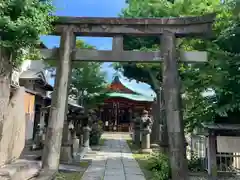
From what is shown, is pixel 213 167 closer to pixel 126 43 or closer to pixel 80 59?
pixel 80 59

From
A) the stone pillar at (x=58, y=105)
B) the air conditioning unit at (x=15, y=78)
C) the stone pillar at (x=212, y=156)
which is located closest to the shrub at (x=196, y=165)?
the stone pillar at (x=212, y=156)

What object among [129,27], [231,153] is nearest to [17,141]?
[129,27]

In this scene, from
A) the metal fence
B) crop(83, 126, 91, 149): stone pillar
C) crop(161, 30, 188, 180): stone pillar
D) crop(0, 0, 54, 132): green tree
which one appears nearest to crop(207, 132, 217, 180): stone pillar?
the metal fence

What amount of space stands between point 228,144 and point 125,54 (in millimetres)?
4308

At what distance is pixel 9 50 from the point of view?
5293 millimetres

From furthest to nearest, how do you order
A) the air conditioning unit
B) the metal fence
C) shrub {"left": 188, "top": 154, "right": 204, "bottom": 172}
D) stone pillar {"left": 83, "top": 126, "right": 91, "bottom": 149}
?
stone pillar {"left": 83, "top": 126, "right": 91, "bottom": 149} < shrub {"left": 188, "top": 154, "right": 204, "bottom": 172} < the air conditioning unit < the metal fence

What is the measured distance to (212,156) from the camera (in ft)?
28.0

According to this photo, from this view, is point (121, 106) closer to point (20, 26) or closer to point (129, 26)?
point (129, 26)

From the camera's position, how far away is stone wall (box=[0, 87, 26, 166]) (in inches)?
220

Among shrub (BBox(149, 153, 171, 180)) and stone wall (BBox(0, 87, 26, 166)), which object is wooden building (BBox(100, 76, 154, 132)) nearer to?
shrub (BBox(149, 153, 171, 180))

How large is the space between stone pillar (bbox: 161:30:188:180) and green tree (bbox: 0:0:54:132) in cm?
413

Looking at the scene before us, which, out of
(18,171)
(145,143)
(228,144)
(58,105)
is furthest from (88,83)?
(18,171)

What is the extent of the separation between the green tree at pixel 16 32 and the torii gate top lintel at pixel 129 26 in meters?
3.03

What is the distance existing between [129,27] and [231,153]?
539 centimetres
